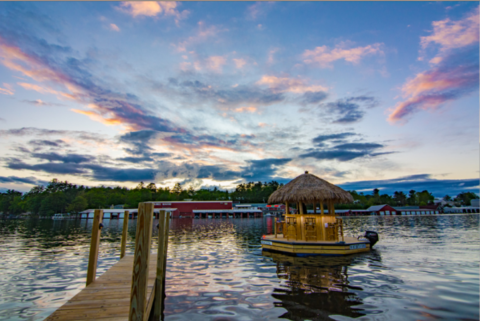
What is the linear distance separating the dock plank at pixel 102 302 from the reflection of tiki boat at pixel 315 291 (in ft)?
13.0

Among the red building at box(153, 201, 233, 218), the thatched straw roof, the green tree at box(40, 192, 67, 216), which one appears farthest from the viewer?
the green tree at box(40, 192, 67, 216)

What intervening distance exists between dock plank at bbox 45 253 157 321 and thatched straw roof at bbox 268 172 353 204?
1038 cm

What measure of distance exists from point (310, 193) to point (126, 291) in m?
12.1

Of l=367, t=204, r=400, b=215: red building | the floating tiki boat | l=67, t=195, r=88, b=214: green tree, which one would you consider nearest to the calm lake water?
the floating tiki boat

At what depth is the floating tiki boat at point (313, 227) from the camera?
602 inches

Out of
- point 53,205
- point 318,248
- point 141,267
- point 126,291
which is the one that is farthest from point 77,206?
point 141,267

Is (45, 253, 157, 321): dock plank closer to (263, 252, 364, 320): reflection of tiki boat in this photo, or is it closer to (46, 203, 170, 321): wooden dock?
(46, 203, 170, 321): wooden dock

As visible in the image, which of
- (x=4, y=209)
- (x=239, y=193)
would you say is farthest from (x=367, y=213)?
(x=4, y=209)

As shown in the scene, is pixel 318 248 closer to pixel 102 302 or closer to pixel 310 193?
pixel 310 193

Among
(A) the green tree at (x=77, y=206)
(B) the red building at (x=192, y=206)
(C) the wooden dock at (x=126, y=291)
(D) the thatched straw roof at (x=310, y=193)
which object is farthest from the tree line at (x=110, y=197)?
(C) the wooden dock at (x=126, y=291)

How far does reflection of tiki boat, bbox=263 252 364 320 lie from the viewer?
696 cm

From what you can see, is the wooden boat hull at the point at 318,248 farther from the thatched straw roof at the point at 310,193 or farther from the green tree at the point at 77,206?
the green tree at the point at 77,206

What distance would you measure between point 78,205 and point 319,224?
10090 centimetres

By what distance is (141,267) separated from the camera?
4.54 metres
